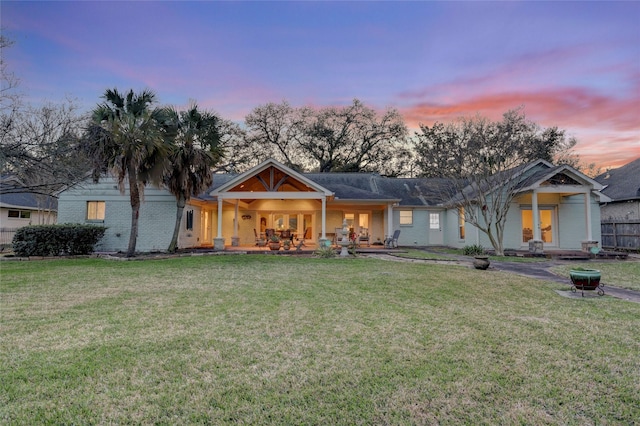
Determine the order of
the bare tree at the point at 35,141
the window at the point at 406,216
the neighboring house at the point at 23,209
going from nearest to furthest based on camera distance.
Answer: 1. the bare tree at the point at 35,141
2. the window at the point at 406,216
3. the neighboring house at the point at 23,209

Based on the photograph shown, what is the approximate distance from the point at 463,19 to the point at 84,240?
18.8m

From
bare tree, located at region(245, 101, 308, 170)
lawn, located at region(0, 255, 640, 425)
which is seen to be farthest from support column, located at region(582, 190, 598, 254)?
bare tree, located at region(245, 101, 308, 170)

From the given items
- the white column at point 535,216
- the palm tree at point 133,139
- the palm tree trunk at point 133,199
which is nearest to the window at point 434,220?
the white column at point 535,216

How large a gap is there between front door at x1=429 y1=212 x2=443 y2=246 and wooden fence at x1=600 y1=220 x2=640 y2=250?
9.24m

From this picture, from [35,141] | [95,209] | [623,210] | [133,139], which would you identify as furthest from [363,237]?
[623,210]

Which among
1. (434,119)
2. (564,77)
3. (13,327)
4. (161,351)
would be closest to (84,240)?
(13,327)

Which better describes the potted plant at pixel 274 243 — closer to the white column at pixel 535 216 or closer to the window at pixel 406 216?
the window at pixel 406 216

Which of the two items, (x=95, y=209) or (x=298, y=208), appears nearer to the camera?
(x=95, y=209)

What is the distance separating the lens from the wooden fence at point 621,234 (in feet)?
56.9

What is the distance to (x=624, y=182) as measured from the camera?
21.2 m

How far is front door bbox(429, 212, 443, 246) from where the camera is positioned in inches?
828

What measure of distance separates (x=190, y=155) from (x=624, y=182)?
2675 centimetres

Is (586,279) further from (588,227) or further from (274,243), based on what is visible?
(274,243)

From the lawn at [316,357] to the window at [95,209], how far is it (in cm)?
1120
